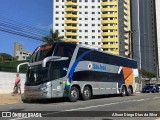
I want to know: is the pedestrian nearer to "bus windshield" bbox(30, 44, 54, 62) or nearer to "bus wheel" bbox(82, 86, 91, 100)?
"bus windshield" bbox(30, 44, 54, 62)

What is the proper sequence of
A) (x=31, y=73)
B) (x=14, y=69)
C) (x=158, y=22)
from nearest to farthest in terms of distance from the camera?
(x=31, y=73), (x=14, y=69), (x=158, y=22)

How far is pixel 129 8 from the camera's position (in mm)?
143500

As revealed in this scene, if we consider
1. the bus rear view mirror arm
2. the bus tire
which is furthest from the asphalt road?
the bus rear view mirror arm

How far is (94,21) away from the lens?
136875 mm

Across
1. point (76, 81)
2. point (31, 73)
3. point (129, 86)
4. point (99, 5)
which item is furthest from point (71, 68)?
point (99, 5)

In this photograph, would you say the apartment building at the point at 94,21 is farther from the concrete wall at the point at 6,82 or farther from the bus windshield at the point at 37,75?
the bus windshield at the point at 37,75

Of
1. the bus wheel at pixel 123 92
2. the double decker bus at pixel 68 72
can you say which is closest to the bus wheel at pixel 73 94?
the double decker bus at pixel 68 72

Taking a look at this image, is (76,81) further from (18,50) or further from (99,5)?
(99,5)

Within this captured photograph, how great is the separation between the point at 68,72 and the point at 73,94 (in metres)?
1.78

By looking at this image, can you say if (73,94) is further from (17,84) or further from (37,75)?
(17,84)

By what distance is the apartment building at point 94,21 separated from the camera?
131 meters

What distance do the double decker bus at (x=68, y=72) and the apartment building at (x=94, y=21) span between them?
325 feet

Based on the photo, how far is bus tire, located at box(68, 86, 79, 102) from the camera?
959 inches

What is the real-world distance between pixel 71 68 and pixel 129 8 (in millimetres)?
123181
